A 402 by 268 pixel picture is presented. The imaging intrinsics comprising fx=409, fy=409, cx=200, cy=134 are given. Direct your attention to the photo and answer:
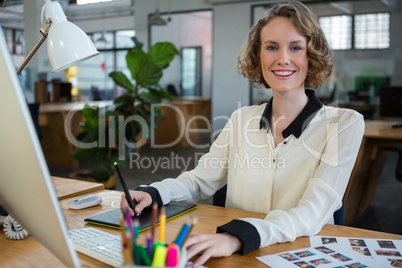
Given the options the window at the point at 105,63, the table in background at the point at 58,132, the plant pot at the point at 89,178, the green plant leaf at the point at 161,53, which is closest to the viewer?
the green plant leaf at the point at 161,53

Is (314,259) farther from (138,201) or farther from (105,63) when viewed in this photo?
(105,63)

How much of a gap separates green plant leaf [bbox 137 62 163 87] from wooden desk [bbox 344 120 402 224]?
2152 millimetres

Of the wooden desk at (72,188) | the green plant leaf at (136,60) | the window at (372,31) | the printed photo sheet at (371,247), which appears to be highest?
the window at (372,31)

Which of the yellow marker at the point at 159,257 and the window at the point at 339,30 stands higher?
the window at the point at 339,30

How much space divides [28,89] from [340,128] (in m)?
8.19

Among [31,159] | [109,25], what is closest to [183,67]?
[109,25]

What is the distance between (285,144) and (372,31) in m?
7.29

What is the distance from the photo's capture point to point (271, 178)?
1.60 metres

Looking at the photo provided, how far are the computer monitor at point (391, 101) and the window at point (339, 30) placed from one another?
4.00m

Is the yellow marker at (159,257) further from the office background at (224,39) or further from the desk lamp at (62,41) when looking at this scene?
the office background at (224,39)

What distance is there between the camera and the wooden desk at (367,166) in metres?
3.65

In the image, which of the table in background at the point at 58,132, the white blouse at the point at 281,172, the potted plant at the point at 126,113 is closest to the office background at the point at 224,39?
the table in background at the point at 58,132

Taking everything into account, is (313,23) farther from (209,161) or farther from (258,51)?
(209,161)

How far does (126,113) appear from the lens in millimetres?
4496
